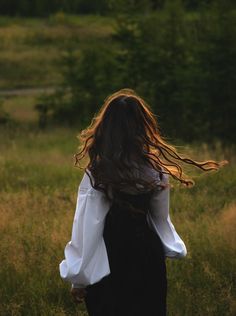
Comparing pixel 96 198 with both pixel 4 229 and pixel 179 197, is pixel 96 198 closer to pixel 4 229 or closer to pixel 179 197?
pixel 4 229

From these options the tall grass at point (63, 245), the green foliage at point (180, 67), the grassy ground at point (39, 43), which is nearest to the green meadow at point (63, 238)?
the tall grass at point (63, 245)

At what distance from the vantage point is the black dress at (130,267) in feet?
11.5

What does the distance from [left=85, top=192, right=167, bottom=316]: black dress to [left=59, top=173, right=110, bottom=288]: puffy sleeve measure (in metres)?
0.07

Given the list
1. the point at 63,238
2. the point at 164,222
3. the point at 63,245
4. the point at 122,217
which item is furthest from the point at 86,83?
the point at 122,217

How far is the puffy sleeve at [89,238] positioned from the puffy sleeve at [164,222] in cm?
26

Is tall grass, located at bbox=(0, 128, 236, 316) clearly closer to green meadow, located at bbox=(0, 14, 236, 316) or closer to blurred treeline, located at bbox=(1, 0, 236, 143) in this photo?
green meadow, located at bbox=(0, 14, 236, 316)

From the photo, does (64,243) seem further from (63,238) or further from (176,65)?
(176,65)

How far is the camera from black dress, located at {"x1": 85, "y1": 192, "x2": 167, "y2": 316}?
352cm

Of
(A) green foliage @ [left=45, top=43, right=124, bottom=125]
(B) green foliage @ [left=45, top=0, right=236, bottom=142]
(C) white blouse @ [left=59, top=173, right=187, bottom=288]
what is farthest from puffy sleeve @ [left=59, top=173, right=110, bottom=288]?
(A) green foliage @ [left=45, top=43, right=124, bottom=125]

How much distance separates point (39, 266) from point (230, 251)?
1578mm

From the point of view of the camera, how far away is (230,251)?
595 centimetres

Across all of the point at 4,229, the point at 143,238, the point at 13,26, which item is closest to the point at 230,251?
the point at 4,229

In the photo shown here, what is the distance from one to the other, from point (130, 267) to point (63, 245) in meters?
2.47

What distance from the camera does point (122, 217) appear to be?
3512 millimetres
